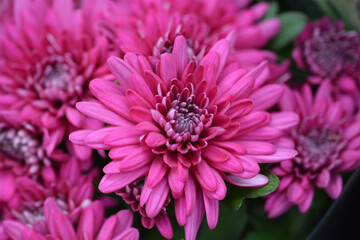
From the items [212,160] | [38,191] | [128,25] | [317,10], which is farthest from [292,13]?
[38,191]

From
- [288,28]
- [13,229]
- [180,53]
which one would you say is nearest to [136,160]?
[180,53]

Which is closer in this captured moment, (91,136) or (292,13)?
(91,136)

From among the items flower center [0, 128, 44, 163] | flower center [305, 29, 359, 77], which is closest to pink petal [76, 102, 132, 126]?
flower center [0, 128, 44, 163]

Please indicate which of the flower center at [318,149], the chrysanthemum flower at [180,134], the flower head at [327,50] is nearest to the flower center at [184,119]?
the chrysanthemum flower at [180,134]

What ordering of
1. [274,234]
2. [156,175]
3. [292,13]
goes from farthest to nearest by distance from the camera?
[292,13] < [274,234] < [156,175]

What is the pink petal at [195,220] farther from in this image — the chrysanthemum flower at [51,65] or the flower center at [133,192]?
the chrysanthemum flower at [51,65]

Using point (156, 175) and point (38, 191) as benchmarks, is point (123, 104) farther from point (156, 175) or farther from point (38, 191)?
point (38, 191)

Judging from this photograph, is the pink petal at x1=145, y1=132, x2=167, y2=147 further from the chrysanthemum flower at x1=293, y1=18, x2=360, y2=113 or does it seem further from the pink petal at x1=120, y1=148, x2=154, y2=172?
the chrysanthemum flower at x1=293, y1=18, x2=360, y2=113

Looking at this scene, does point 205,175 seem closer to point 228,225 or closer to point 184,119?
point 184,119

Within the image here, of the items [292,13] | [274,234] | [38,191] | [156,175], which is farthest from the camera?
[292,13]
